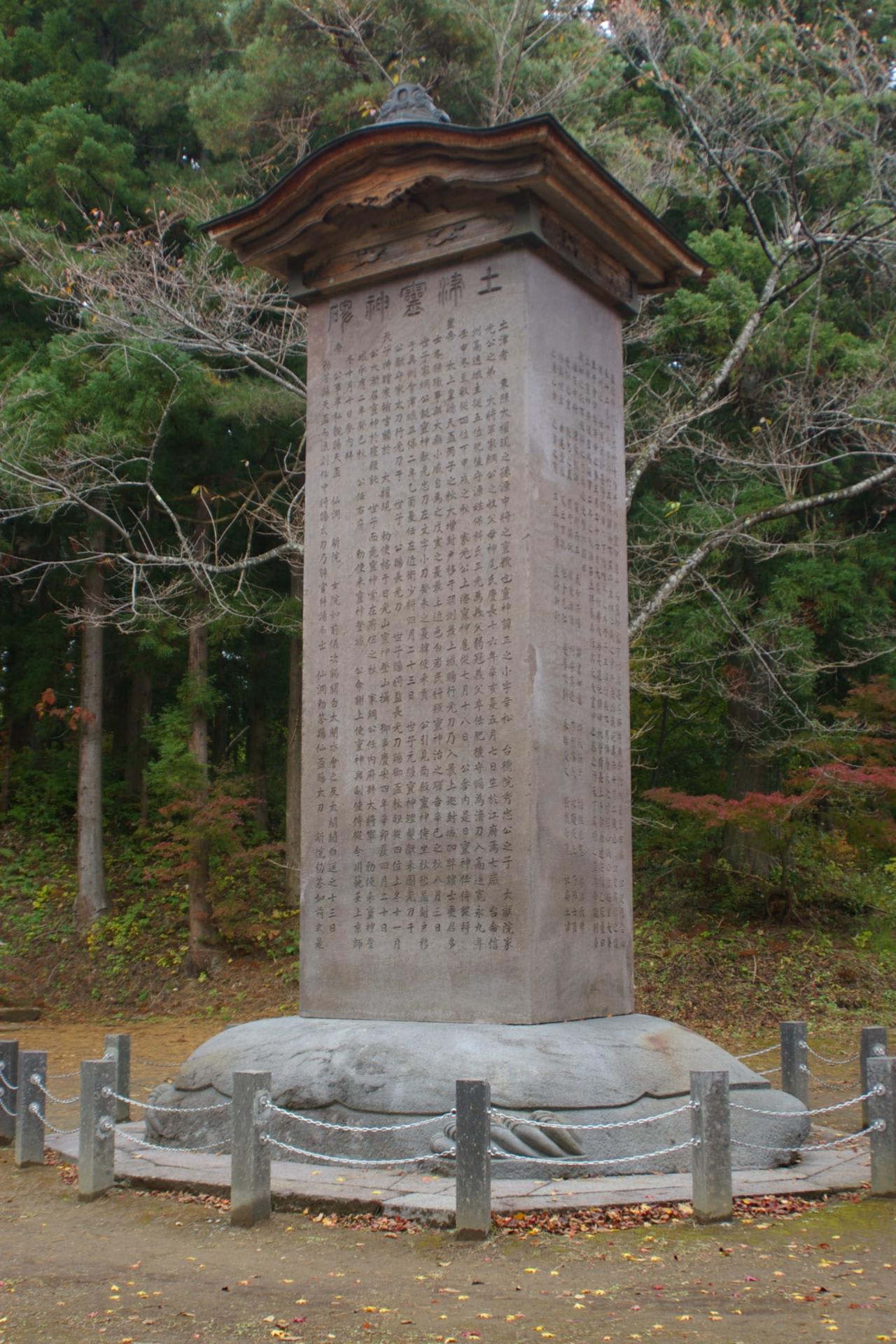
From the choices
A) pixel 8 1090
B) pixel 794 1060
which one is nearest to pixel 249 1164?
pixel 8 1090

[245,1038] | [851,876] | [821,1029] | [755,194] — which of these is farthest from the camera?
[755,194]

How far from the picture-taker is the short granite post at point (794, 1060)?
691 centimetres

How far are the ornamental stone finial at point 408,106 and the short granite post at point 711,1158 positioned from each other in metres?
5.91

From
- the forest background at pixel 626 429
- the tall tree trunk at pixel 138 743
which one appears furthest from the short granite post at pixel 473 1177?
the tall tree trunk at pixel 138 743

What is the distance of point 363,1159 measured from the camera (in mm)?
5477

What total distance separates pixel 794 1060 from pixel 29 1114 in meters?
4.38

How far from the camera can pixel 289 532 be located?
12508 millimetres

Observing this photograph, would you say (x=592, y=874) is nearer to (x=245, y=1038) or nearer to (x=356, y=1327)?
(x=245, y=1038)

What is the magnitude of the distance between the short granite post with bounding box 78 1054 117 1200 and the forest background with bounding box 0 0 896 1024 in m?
7.64

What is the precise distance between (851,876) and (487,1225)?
11.4m

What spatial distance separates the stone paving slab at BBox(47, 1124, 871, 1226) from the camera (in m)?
4.83

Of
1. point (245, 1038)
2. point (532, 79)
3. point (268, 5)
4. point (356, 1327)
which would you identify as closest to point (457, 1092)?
point (356, 1327)

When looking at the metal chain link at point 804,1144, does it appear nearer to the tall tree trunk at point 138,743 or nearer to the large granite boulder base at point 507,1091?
the large granite boulder base at point 507,1091

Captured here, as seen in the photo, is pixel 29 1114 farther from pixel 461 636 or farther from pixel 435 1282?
pixel 461 636
